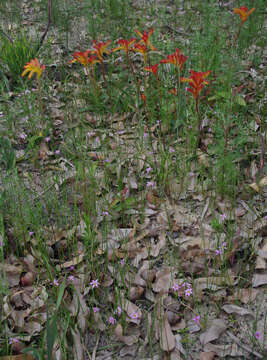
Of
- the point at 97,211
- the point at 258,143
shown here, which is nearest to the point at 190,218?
the point at 97,211

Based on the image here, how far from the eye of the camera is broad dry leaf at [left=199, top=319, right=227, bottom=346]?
1747 mm

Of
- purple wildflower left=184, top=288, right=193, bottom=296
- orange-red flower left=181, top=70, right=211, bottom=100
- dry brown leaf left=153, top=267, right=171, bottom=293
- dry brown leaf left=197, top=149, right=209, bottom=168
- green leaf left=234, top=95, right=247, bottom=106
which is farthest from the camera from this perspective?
green leaf left=234, top=95, right=247, bottom=106

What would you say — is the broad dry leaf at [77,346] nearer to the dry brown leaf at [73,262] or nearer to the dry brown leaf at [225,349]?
the dry brown leaf at [73,262]

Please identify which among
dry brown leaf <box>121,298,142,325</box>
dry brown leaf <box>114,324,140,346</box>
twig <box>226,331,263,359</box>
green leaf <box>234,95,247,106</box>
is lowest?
dry brown leaf <box>114,324,140,346</box>

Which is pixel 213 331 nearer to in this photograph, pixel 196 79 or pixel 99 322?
pixel 99 322

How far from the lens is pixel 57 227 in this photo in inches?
88.7

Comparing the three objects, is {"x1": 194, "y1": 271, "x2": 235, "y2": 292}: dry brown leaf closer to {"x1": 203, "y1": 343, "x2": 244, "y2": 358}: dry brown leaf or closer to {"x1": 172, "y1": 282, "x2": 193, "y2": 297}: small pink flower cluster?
{"x1": 172, "y1": 282, "x2": 193, "y2": 297}: small pink flower cluster

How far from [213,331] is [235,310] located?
163 mm

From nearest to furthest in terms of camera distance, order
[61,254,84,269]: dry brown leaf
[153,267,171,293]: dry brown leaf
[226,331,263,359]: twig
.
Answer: [226,331,263,359]: twig → [153,267,171,293]: dry brown leaf → [61,254,84,269]: dry brown leaf

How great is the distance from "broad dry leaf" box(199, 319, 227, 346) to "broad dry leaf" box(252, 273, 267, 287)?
0.29 meters

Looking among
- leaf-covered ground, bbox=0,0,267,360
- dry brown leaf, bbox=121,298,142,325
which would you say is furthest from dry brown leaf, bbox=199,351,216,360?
dry brown leaf, bbox=121,298,142,325

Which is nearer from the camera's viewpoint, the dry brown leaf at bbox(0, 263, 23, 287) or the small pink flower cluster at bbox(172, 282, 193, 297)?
the small pink flower cluster at bbox(172, 282, 193, 297)

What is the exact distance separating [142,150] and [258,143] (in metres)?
0.87

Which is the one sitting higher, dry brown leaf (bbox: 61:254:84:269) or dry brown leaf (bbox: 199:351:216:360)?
dry brown leaf (bbox: 61:254:84:269)
